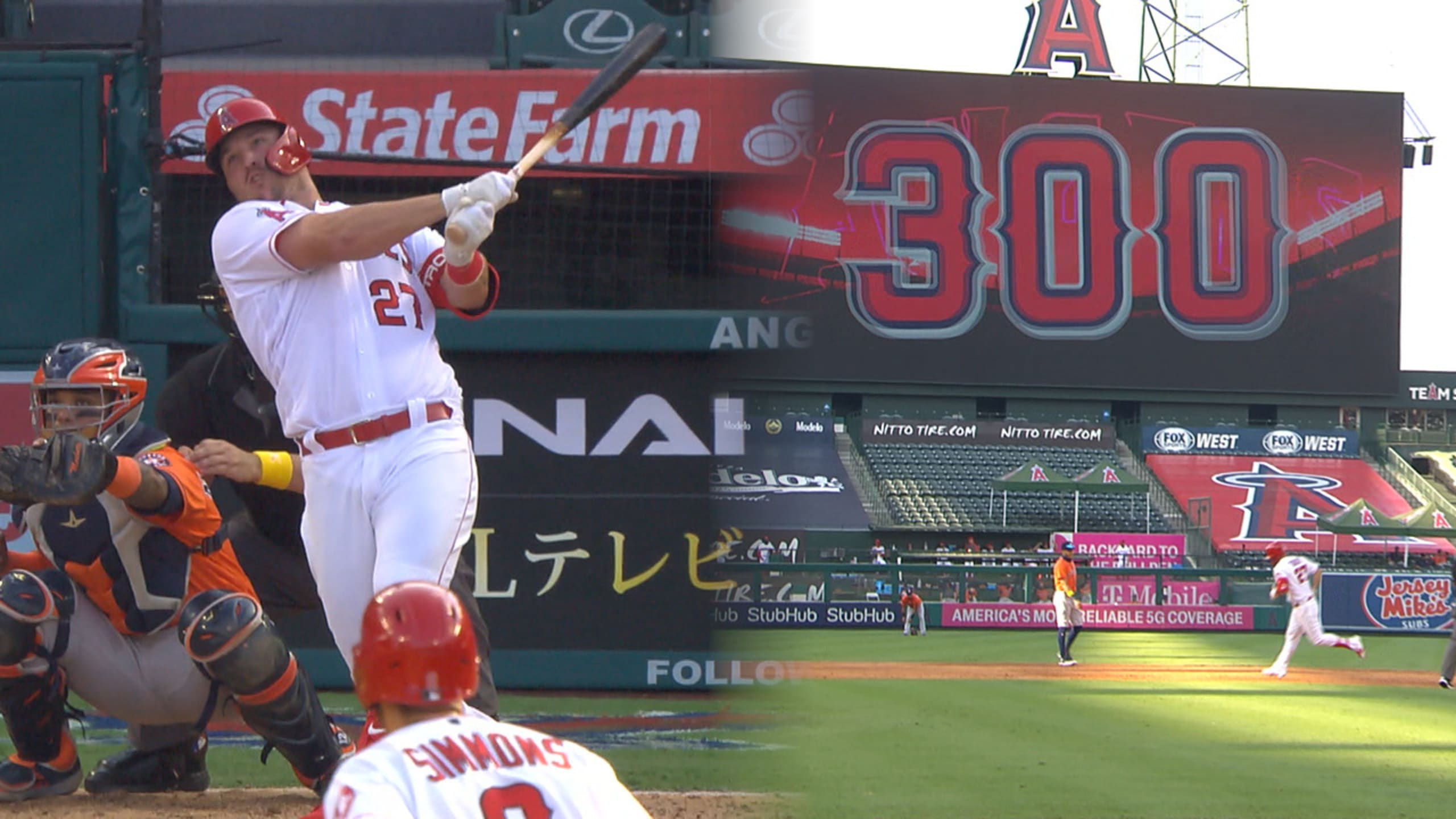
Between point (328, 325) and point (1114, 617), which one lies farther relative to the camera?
point (1114, 617)

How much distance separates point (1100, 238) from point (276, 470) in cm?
2632

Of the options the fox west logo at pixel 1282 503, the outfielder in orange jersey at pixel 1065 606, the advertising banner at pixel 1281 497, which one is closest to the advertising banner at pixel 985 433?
the advertising banner at pixel 1281 497

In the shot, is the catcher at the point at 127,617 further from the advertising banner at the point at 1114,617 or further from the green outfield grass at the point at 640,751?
the advertising banner at the point at 1114,617

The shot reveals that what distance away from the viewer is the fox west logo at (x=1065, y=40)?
92.6 feet

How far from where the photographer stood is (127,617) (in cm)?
348

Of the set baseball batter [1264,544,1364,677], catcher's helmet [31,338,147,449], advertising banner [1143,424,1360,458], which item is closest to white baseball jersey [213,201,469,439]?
catcher's helmet [31,338,147,449]

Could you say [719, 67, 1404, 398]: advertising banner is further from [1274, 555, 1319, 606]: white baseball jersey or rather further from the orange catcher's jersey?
the orange catcher's jersey

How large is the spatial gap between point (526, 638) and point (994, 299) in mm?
22814

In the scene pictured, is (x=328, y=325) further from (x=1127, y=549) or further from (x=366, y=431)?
(x=1127, y=549)

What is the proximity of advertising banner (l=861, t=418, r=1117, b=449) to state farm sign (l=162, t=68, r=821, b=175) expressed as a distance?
72.7 feet

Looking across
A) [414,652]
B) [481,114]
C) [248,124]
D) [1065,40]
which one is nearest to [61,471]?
[248,124]

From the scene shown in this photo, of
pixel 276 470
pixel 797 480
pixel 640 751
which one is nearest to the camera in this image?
pixel 276 470

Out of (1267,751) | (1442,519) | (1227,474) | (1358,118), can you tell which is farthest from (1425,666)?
(1358,118)

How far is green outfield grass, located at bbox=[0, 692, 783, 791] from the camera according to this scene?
402 cm
